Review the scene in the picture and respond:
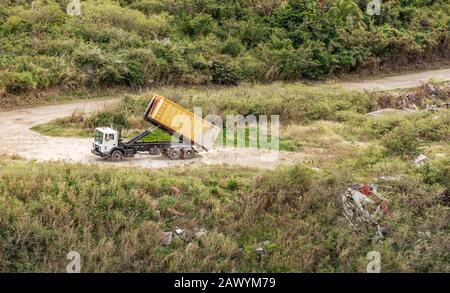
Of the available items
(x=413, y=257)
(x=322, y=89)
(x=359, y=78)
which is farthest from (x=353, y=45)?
(x=413, y=257)

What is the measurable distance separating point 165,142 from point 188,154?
0.82 meters

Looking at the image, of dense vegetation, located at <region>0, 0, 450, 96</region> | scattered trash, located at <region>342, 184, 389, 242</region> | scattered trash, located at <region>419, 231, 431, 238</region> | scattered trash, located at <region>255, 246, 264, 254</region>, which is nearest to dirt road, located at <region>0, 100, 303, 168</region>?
scattered trash, located at <region>342, 184, 389, 242</region>

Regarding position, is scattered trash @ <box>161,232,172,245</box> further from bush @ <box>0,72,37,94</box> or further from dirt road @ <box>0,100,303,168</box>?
bush @ <box>0,72,37,94</box>

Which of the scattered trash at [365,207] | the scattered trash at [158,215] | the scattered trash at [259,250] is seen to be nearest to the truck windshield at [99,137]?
the scattered trash at [158,215]

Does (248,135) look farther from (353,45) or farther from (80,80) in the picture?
(353,45)

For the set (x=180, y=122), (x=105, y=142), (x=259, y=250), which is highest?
(x=180, y=122)

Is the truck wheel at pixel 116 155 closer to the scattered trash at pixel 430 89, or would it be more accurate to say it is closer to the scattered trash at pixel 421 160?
the scattered trash at pixel 421 160

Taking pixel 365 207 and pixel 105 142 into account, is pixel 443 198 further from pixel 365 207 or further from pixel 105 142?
pixel 105 142

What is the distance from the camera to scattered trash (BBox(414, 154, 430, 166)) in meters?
19.0

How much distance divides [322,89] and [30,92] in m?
12.1

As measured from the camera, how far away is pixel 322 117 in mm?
25094

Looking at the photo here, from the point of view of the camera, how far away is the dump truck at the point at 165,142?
1896 centimetres

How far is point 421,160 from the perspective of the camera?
19.4 m

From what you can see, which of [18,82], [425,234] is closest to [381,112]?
[425,234]
